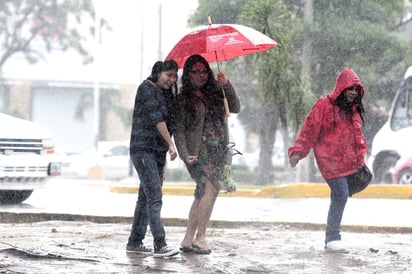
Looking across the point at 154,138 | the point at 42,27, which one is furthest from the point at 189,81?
the point at 42,27

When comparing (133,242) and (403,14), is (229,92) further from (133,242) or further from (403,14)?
(403,14)

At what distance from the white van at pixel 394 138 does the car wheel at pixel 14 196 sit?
999cm

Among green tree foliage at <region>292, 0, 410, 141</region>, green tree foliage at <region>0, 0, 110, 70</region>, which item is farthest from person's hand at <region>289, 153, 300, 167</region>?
green tree foliage at <region>0, 0, 110, 70</region>

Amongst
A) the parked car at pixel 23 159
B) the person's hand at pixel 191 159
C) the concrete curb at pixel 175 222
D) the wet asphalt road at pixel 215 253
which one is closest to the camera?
the wet asphalt road at pixel 215 253

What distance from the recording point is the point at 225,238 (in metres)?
8.52

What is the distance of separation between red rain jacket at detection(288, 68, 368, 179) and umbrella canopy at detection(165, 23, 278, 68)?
0.68 meters

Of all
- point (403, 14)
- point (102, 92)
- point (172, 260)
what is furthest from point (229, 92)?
point (102, 92)

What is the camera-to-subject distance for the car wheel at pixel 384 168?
20.4 m

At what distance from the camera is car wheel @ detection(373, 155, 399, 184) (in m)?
Answer: 20.4

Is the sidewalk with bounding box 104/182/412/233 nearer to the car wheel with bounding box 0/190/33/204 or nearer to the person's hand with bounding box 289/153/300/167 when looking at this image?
the car wheel with bounding box 0/190/33/204

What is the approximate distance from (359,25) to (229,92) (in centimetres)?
1603

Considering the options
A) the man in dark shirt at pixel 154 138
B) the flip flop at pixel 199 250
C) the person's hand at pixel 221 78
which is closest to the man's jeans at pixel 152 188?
the man in dark shirt at pixel 154 138

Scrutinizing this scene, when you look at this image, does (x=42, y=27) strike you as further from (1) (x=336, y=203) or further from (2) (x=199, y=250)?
(2) (x=199, y=250)

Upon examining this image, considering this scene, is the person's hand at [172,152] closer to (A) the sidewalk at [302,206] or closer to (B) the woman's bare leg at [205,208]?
(B) the woman's bare leg at [205,208]
